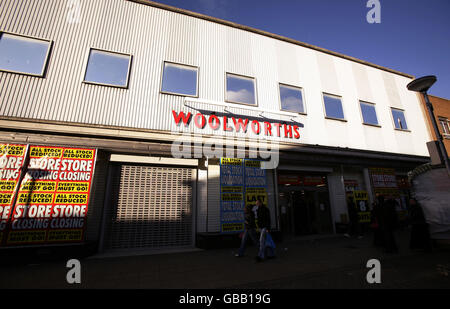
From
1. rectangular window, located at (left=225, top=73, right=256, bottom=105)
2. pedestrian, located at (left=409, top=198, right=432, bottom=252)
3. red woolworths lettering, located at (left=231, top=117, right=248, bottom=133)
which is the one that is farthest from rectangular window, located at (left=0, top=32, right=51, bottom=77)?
pedestrian, located at (left=409, top=198, right=432, bottom=252)

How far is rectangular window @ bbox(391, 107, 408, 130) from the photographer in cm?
1352

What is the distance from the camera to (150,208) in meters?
8.12

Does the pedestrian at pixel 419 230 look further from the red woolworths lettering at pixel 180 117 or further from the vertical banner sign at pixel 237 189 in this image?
the red woolworths lettering at pixel 180 117

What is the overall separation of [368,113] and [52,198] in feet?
54.0

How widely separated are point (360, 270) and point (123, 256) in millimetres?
7106

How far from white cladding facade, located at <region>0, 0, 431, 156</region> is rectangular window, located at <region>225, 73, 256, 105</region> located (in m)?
0.29

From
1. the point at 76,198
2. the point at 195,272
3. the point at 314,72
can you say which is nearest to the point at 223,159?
the point at 195,272

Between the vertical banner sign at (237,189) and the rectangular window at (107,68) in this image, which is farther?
the vertical banner sign at (237,189)

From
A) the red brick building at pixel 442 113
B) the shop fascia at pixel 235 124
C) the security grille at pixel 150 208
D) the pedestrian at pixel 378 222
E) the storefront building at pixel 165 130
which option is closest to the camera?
the storefront building at pixel 165 130

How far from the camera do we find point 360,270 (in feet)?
16.1

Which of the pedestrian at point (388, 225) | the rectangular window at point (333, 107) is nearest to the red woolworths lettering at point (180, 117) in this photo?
the rectangular window at point (333, 107)

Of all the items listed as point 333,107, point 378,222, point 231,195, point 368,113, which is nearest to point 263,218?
point 231,195

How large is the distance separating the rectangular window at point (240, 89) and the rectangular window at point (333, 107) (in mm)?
4616

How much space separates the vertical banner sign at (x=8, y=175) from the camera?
6121 millimetres
